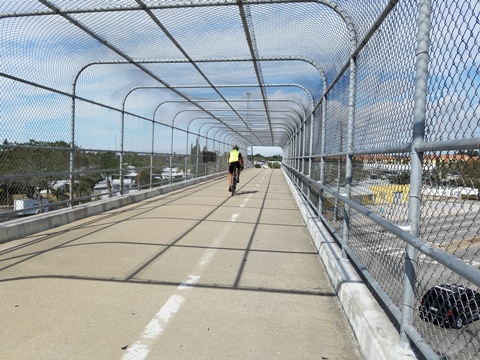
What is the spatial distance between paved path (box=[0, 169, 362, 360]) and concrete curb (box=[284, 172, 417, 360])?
5.7 inches

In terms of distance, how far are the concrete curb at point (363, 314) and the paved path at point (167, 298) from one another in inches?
5.7

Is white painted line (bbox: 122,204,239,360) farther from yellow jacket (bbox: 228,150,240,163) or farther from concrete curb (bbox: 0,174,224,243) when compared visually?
yellow jacket (bbox: 228,150,240,163)

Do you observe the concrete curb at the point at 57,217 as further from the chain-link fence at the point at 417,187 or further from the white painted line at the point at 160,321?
the chain-link fence at the point at 417,187

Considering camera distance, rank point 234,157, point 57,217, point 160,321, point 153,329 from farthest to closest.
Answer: point 234,157
point 57,217
point 160,321
point 153,329

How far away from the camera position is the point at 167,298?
148 inches

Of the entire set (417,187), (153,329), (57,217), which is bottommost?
(153,329)

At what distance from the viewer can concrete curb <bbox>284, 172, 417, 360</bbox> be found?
7.89ft

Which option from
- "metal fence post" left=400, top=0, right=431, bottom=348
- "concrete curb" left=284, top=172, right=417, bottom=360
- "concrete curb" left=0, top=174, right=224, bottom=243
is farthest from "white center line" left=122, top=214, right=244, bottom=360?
"concrete curb" left=0, top=174, right=224, bottom=243

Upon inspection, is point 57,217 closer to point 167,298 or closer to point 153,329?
point 167,298

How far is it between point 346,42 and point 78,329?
4607mm

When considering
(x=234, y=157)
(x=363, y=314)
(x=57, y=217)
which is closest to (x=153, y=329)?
(x=363, y=314)

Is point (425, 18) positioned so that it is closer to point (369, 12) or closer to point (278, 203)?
point (369, 12)

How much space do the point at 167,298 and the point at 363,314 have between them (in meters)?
1.90

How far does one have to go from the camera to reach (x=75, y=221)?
7820mm
